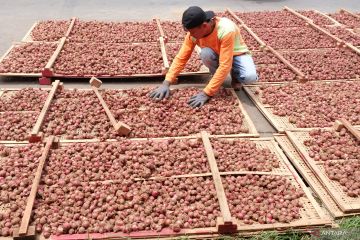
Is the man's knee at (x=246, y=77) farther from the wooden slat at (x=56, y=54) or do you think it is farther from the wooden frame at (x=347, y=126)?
the wooden slat at (x=56, y=54)

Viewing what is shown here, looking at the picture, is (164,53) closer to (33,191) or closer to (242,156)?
(242,156)

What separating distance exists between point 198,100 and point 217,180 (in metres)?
1.46

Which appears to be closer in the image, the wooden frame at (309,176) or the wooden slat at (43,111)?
the wooden frame at (309,176)

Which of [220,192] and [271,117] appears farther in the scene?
[271,117]

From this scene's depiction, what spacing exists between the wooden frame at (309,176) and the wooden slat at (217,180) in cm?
80

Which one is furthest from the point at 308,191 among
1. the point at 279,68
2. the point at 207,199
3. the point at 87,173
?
the point at 279,68

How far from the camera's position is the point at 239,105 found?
14.9 ft

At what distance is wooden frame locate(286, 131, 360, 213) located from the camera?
9.90 ft

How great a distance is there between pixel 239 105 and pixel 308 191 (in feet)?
5.27

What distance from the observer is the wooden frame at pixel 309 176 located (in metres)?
3.05

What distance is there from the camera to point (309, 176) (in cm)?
343

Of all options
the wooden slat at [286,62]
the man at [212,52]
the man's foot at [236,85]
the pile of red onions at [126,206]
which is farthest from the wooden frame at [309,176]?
the wooden slat at [286,62]

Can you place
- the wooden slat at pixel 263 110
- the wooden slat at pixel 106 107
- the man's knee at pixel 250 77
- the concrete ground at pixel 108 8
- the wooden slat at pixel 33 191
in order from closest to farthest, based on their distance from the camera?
the wooden slat at pixel 33 191
the wooden slat at pixel 106 107
the wooden slat at pixel 263 110
the man's knee at pixel 250 77
the concrete ground at pixel 108 8

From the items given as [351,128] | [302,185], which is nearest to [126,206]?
[302,185]
